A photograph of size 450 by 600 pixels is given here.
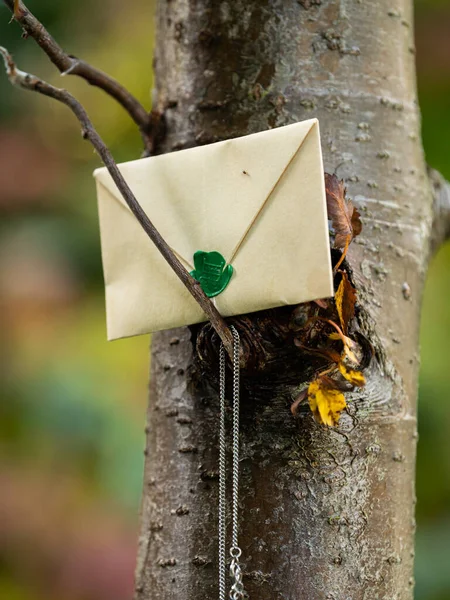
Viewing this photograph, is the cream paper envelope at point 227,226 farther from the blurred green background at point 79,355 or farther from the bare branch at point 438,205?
the blurred green background at point 79,355

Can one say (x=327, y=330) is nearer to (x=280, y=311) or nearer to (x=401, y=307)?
(x=280, y=311)

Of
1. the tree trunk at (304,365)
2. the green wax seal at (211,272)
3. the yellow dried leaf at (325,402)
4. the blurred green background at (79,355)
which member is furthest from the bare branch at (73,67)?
Result: the blurred green background at (79,355)

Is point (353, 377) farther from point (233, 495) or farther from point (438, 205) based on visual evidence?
point (438, 205)

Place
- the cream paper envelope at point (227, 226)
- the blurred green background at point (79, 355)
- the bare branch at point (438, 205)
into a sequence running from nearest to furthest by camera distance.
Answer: the cream paper envelope at point (227, 226) < the bare branch at point (438, 205) < the blurred green background at point (79, 355)

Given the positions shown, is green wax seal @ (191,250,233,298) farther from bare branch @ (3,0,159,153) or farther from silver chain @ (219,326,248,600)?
bare branch @ (3,0,159,153)

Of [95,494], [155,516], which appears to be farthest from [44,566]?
[155,516]

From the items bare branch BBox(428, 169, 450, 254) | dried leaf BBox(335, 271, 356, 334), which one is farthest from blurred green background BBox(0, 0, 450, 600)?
dried leaf BBox(335, 271, 356, 334)
